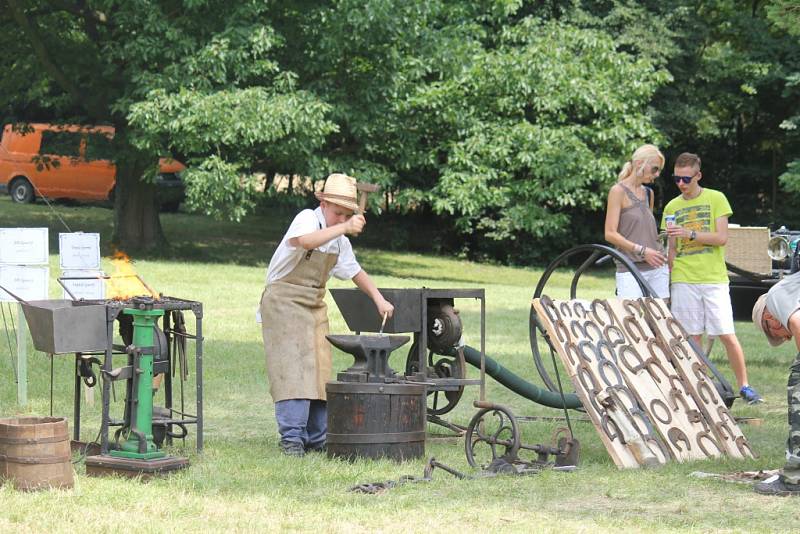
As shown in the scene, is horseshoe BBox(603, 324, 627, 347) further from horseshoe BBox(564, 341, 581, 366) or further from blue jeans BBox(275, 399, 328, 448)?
blue jeans BBox(275, 399, 328, 448)

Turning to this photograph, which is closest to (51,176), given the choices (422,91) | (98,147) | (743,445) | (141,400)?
(98,147)

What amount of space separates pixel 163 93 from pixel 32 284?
41.5ft

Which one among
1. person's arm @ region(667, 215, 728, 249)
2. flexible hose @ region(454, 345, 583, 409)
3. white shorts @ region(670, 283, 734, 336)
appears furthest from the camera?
white shorts @ region(670, 283, 734, 336)

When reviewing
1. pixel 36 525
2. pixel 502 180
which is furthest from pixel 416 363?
pixel 502 180

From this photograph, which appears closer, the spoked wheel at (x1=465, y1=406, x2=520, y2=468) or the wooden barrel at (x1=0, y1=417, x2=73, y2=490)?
the wooden barrel at (x1=0, y1=417, x2=73, y2=490)

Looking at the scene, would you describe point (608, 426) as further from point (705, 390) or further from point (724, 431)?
point (705, 390)

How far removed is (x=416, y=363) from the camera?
27.5ft

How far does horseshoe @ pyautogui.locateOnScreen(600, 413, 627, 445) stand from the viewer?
23.1 feet

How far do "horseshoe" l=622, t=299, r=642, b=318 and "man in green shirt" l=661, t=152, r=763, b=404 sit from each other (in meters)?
1.31

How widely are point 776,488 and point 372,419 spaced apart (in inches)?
86.0

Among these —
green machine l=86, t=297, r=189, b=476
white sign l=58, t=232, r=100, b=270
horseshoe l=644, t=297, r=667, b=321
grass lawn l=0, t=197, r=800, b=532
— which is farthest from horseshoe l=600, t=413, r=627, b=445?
white sign l=58, t=232, r=100, b=270

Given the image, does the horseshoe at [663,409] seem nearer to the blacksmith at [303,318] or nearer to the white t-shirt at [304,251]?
the blacksmith at [303,318]

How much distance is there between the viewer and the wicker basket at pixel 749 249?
1265cm

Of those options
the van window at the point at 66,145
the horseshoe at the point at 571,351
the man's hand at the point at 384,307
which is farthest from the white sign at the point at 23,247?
the van window at the point at 66,145
